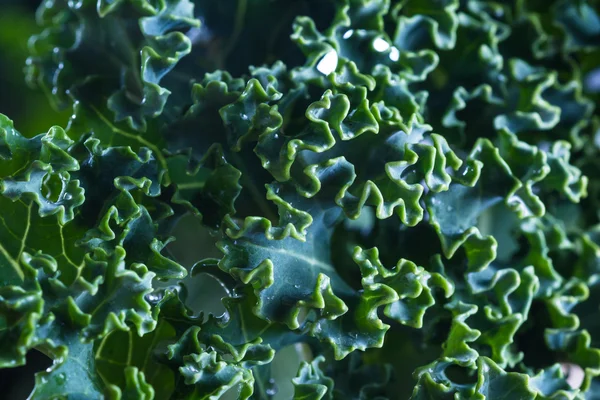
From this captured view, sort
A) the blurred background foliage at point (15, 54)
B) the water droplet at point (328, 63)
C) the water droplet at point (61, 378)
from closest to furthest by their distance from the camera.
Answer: the water droplet at point (61, 378), the water droplet at point (328, 63), the blurred background foliage at point (15, 54)

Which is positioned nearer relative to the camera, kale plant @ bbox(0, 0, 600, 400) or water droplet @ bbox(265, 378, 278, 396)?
kale plant @ bbox(0, 0, 600, 400)

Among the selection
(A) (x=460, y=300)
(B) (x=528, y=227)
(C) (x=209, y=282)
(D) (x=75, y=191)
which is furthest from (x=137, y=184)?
(B) (x=528, y=227)

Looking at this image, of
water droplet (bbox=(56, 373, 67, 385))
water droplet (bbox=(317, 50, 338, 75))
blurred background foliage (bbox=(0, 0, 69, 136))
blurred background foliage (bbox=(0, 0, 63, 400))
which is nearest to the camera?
water droplet (bbox=(56, 373, 67, 385))

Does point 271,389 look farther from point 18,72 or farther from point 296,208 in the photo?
point 18,72

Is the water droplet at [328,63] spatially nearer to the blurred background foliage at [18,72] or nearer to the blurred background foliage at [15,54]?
the blurred background foliage at [18,72]

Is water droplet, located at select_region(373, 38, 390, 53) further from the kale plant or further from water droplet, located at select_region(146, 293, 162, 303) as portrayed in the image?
water droplet, located at select_region(146, 293, 162, 303)

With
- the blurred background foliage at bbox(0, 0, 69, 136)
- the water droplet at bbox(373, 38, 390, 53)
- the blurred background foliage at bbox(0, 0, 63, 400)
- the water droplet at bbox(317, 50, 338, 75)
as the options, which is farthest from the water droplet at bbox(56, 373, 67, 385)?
the blurred background foliage at bbox(0, 0, 69, 136)

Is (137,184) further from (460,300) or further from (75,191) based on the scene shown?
(460,300)

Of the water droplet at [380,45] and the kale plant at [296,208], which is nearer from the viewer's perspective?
the kale plant at [296,208]

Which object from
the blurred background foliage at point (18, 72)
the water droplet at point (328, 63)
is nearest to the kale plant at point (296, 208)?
the water droplet at point (328, 63)
